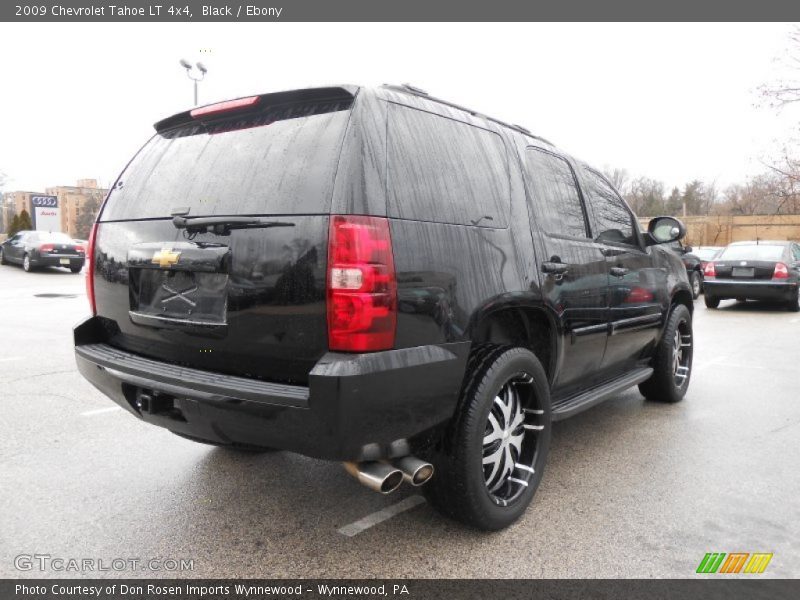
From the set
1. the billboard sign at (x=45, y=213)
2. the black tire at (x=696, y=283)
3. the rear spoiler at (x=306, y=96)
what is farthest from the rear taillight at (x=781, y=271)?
the billboard sign at (x=45, y=213)

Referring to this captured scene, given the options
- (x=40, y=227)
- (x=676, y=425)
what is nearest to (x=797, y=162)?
Answer: (x=676, y=425)

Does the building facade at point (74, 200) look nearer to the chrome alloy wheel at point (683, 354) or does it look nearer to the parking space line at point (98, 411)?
the parking space line at point (98, 411)

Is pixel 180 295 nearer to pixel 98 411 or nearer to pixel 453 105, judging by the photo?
pixel 453 105

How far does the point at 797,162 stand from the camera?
24.8m

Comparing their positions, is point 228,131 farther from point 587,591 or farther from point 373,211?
point 587,591

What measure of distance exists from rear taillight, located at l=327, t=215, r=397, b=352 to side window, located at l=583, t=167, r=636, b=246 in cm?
209

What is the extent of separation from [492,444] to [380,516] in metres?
0.66

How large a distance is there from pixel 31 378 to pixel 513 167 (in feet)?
16.6

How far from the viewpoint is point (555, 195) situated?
3.55m

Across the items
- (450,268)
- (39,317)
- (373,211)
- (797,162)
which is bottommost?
(39,317)

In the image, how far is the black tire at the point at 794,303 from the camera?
12719 millimetres

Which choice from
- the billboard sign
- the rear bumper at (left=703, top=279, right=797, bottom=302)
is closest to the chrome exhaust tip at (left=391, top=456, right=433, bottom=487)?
the rear bumper at (left=703, top=279, right=797, bottom=302)

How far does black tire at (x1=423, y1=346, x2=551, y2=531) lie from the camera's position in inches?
102

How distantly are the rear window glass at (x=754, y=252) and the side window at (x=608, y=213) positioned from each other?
34.2 ft
